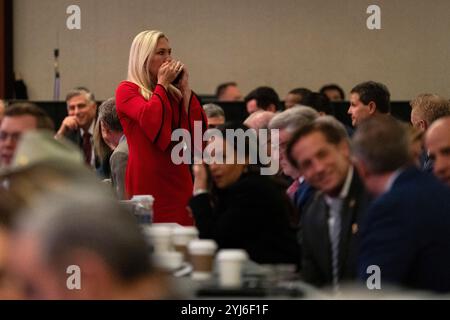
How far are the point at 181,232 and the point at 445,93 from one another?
9.26 m

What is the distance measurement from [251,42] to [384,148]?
9894 millimetres

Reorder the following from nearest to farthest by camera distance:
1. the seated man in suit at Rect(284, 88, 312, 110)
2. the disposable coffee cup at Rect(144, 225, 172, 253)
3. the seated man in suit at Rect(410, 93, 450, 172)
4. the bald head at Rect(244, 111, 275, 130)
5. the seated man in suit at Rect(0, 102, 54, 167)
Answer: the disposable coffee cup at Rect(144, 225, 172, 253)
the seated man in suit at Rect(0, 102, 54, 167)
the seated man in suit at Rect(410, 93, 450, 172)
the bald head at Rect(244, 111, 275, 130)
the seated man in suit at Rect(284, 88, 312, 110)

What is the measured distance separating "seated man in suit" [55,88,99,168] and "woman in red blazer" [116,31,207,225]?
8.65 feet

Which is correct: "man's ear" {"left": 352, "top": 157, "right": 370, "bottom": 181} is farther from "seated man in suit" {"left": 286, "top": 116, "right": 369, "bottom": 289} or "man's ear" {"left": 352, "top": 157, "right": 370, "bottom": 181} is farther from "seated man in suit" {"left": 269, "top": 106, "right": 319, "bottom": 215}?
"seated man in suit" {"left": 269, "top": 106, "right": 319, "bottom": 215}

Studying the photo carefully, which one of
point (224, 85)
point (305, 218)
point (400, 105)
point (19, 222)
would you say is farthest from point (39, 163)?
point (224, 85)

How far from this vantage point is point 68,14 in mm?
12789

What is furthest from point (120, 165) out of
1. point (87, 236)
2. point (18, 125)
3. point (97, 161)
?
point (87, 236)

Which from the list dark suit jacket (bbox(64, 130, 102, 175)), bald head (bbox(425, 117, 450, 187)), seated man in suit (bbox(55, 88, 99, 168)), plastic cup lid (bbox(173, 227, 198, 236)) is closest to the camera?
bald head (bbox(425, 117, 450, 187))

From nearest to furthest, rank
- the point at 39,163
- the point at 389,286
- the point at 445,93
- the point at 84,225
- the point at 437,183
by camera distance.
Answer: the point at 84,225, the point at 39,163, the point at 389,286, the point at 437,183, the point at 445,93

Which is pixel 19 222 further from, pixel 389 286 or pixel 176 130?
pixel 176 130

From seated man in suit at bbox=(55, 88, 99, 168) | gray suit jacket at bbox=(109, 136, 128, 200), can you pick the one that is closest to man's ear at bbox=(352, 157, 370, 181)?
gray suit jacket at bbox=(109, 136, 128, 200)

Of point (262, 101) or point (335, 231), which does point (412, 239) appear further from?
point (262, 101)

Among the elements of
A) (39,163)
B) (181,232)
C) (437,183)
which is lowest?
(181,232)

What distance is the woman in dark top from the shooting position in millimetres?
4379
